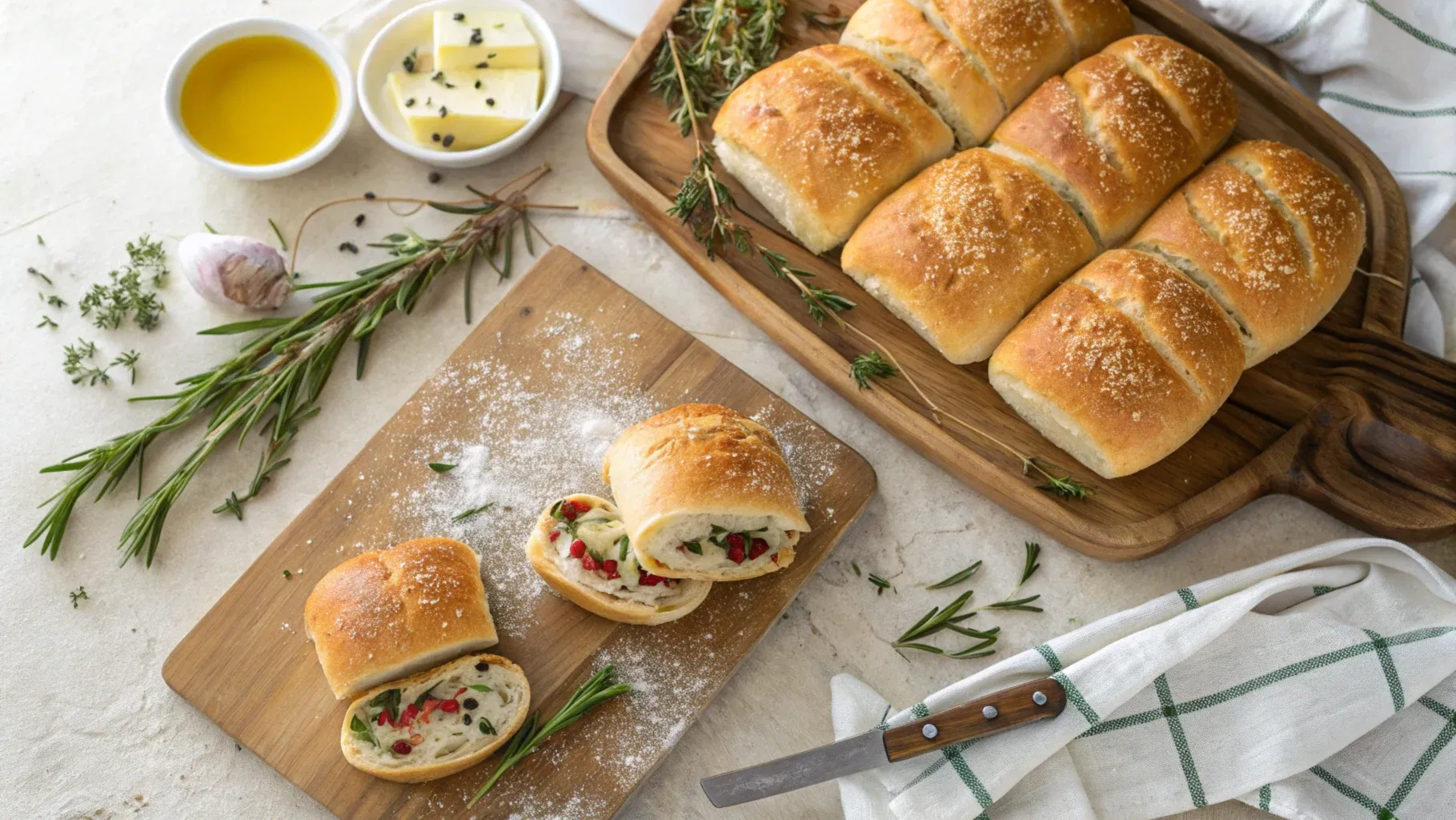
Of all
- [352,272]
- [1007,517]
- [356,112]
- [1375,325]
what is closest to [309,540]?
[352,272]

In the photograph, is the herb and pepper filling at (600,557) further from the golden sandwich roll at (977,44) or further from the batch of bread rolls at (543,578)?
the golden sandwich roll at (977,44)

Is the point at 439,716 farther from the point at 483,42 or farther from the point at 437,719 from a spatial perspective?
the point at 483,42

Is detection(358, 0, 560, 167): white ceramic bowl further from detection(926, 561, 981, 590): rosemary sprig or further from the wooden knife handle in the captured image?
the wooden knife handle

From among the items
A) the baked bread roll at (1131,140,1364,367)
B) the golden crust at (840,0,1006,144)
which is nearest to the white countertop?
the baked bread roll at (1131,140,1364,367)

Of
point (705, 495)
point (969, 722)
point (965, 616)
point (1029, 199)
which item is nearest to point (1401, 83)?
point (1029, 199)

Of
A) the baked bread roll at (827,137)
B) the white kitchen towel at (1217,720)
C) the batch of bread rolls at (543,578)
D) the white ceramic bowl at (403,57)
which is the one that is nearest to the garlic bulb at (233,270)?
the white ceramic bowl at (403,57)

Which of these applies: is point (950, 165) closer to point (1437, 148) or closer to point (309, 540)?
point (1437, 148)
